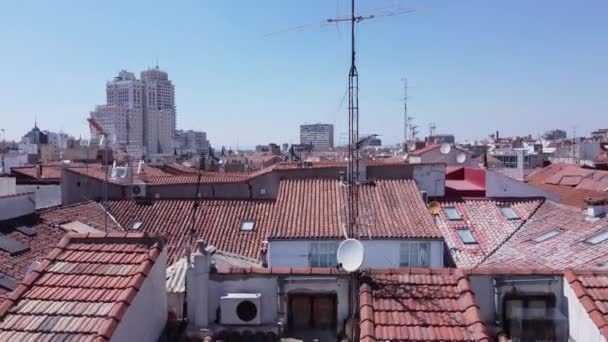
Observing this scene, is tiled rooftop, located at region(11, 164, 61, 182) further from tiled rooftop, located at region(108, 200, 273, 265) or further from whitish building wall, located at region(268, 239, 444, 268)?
whitish building wall, located at region(268, 239, 444, 268)

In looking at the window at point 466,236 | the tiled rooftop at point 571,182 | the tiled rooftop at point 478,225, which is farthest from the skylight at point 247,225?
the tiled rooftop at point 571,182

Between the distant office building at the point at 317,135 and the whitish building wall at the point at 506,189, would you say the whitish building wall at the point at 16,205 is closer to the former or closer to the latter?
the whitish building wall at the point at 506,189

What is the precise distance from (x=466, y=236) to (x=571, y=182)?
59.4 ft

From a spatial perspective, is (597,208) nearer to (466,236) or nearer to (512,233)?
(512,233)

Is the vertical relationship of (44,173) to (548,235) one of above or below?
above

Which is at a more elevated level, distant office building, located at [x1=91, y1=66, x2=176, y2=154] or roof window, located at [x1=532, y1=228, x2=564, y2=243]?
distant office building, located at [x1=91, y1=66, x2=176, y2=154]

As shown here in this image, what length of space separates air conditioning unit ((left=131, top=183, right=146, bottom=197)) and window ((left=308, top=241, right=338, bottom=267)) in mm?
10205

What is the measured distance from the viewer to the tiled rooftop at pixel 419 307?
22.4 ft

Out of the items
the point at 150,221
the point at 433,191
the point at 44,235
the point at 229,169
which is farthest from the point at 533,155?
the point at 44,235

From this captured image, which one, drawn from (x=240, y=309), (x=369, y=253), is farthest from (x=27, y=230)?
(x=240, y=309)

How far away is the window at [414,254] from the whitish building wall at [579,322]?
8.86 meters

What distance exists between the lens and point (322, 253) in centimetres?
1689

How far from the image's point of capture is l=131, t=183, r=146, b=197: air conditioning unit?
2402 cm

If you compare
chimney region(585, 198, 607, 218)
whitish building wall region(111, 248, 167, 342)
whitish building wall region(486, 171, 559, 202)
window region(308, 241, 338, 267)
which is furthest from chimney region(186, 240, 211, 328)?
whitish building wall region(486, 171, 559, 202)
